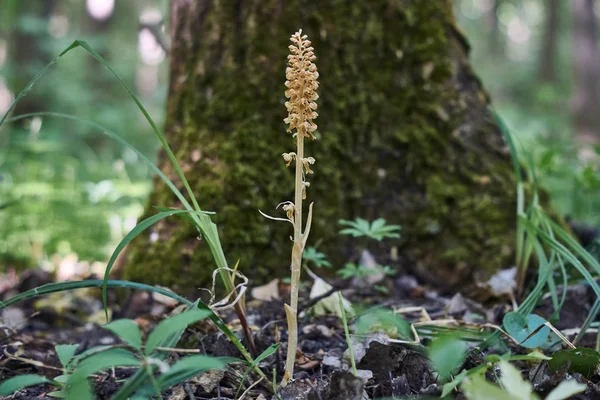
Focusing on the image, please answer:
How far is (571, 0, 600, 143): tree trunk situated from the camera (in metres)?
10.5

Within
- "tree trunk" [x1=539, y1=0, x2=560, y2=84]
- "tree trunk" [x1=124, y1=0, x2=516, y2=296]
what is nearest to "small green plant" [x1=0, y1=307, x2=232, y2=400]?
"tree trunk" [x1=124, y1=0, x2=516, y2=296]

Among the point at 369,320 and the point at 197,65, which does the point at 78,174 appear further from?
the point at 369,320

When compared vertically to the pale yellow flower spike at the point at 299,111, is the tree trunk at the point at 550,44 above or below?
above

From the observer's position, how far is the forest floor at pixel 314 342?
1220 millimetres

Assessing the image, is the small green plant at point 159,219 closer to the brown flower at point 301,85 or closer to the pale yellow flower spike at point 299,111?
the pale yellow flower spike at point 299,111

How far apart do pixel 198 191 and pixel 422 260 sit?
1067mm

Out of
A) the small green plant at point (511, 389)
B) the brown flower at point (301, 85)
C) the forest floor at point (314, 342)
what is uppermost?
the brown flower at point (301, 85)

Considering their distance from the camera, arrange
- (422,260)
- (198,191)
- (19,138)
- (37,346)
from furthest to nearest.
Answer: (19,138)
(422,260)
(198,191)
(37,346)

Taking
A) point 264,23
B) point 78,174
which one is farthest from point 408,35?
point 78,174

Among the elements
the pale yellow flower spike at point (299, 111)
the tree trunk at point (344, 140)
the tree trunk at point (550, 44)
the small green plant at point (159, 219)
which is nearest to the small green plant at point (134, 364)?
the small green plant at point (159, 219)

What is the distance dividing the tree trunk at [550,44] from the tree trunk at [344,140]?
14.8 meters

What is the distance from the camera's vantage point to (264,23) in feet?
7.29

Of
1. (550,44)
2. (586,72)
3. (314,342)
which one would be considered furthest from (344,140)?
(550,44)

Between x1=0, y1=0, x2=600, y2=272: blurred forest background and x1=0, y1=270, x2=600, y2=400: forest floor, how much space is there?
0.60 meters
